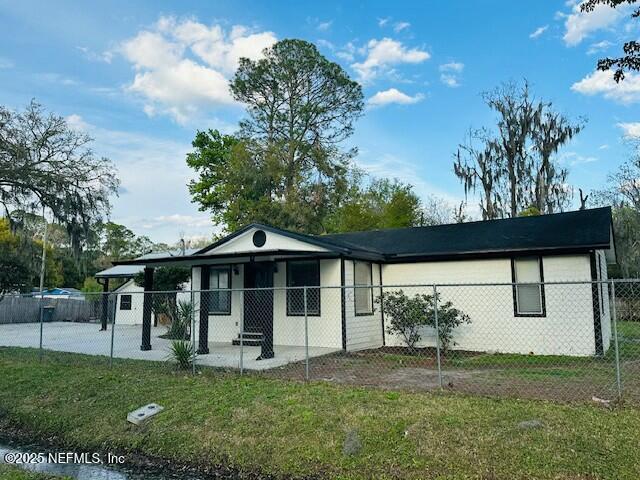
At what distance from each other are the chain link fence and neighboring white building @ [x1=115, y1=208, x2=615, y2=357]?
40 mm

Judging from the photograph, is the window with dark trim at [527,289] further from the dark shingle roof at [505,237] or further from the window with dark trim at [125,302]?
the window with dark trim at [125,302]

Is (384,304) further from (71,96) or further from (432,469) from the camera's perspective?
(71,96)

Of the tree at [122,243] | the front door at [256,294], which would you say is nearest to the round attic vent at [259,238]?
the front door at [256,294]

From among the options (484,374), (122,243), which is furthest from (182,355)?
(122,243)

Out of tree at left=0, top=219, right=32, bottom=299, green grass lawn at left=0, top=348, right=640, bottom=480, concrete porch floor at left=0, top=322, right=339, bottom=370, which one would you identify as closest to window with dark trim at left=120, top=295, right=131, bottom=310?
tree at left=0, top=219, right=32, bottom=299

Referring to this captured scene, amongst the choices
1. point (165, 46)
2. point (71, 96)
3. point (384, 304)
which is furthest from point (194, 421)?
point (71, 96)

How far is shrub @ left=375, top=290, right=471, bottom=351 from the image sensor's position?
1113cm

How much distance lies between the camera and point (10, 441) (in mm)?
6051

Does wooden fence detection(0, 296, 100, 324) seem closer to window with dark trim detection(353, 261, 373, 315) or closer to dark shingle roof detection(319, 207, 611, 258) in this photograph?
dark shingle roof detection(319, 207, 611, 258)

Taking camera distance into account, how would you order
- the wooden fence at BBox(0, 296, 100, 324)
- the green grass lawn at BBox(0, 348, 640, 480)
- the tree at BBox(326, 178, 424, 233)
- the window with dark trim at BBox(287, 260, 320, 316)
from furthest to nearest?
the tree at BBox(326, 178, 424, 233)
the wooden fence at BBox(0, 296, 100, 324)
the window with dark trim at BBox(287, 260, 320, 316)
the green grass lawn at BBox(0, 348, 640, 480)

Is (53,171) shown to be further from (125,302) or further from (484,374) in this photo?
(484,374)

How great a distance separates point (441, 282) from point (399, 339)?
1.96 meters

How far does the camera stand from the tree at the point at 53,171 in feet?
45.6

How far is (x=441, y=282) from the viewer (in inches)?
481
